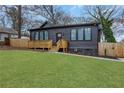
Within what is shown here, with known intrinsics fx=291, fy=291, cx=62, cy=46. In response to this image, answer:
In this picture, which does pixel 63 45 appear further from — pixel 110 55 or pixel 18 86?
pixel 18 86

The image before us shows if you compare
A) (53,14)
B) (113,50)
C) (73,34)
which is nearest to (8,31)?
(53,14)

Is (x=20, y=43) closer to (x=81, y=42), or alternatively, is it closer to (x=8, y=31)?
(x=81, y=42)

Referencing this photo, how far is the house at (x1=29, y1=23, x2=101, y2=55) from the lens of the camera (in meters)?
27.5

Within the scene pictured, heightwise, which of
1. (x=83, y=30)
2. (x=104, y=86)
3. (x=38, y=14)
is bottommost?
(x=104, y=86)

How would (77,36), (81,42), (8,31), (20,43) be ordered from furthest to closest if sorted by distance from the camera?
(8,31) < (20,43) < (77,36) < (81,42)

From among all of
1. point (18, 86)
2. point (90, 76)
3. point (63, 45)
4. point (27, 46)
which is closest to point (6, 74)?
point (18, 86)

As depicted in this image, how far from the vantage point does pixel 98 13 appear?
41094 mm

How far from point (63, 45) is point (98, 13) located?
14166mm

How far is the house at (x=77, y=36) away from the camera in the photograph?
2748 centimetres

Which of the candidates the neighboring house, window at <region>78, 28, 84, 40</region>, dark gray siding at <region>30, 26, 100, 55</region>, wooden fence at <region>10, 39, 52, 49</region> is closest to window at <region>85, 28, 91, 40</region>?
dark gray siding at <region>30, 26, 100, 55</region>

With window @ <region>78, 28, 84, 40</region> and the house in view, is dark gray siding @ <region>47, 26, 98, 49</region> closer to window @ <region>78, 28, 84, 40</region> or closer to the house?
the house

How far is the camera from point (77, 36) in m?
28.7

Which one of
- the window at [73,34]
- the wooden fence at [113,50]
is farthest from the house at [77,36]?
the wooden fence at [113,50]
